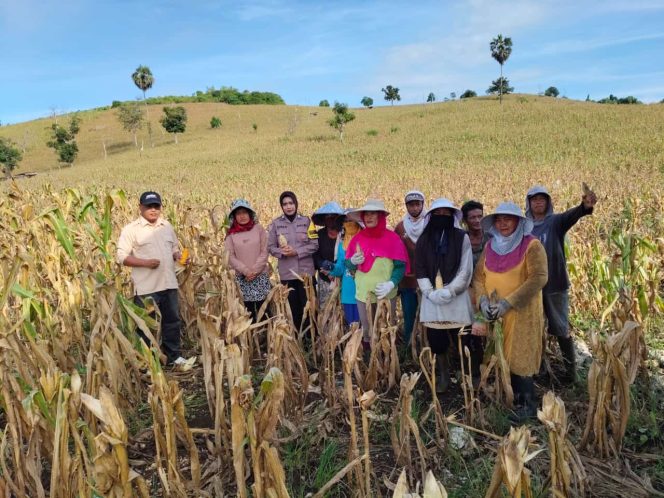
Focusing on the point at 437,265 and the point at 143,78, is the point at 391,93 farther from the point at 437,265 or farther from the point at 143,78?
the point at 437,265

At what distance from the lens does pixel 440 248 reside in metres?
3.32

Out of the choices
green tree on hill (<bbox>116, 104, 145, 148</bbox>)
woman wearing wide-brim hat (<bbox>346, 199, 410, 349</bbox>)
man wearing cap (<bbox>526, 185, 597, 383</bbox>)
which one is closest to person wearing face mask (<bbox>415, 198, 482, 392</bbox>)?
woman wearing wide-brim hat (<bbox>346, 199, 410, 349</bbox>)

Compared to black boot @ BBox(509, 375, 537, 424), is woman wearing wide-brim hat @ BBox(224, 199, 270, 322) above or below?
above

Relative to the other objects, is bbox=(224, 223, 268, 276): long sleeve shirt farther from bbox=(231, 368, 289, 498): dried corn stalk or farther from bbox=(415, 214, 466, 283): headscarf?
bbox=(231, 368, 289, 498): dried corn stalk

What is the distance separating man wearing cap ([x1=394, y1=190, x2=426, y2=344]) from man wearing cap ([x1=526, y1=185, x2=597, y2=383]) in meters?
0.80

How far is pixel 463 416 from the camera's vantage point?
3.15 metres

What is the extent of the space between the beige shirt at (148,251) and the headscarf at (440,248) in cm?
204

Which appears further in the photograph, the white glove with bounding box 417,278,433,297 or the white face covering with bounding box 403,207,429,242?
the white face covering with bounding box 403,207,429,242

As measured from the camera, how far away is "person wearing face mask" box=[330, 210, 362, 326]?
3.95 m

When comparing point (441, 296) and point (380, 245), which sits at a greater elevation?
point (380, 245)

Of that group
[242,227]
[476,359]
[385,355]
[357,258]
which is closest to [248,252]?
[242,227]

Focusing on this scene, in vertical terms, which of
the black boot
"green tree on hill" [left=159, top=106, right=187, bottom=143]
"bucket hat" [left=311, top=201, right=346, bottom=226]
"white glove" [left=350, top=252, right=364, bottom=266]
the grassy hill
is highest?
"green tree on hill" [left=159, top=106, right=187, bottom=143]

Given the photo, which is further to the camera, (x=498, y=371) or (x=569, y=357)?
(x=569, y=357)

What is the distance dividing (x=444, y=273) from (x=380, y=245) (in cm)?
56
